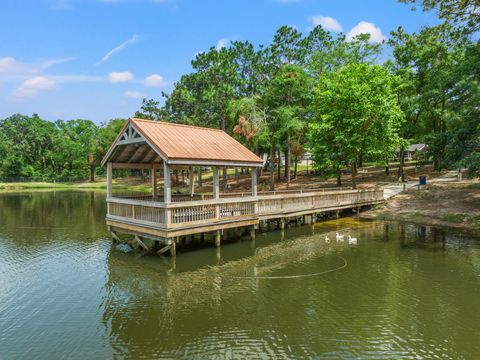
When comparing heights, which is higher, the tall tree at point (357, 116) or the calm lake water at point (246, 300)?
the tall tree at point (357, 116)

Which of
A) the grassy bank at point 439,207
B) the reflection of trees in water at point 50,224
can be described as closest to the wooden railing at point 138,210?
the reflection of trees in water at point 50,224

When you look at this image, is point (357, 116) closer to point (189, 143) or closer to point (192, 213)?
point (189, 143)

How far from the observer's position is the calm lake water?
24.5ft

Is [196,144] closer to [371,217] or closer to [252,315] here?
[252,315]

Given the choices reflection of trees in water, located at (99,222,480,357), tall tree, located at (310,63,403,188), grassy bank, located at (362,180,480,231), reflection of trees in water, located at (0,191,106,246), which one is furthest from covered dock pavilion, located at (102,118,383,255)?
tall tree, located at (310,63,403,188)

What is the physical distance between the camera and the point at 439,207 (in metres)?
23.8

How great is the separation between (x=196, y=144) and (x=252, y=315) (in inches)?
359

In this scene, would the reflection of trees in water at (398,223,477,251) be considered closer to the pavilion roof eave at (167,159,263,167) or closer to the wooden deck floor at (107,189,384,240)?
the wooden deck floor at (107,189,384,240)

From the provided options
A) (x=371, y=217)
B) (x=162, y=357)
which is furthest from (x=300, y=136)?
(x=162, y=357)

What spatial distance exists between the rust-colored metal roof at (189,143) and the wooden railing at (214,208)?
2.02 meters

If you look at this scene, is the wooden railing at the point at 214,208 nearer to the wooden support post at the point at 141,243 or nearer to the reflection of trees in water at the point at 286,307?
the wooden support post at the point at 141,243

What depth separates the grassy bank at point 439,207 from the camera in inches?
839

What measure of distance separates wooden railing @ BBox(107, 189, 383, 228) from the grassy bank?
17.0ft

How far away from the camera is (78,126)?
82.1 m
